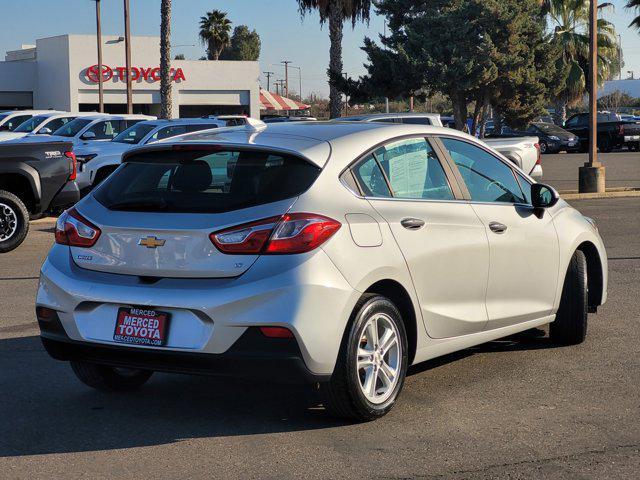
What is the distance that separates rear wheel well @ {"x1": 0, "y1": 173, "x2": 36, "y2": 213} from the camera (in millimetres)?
13923

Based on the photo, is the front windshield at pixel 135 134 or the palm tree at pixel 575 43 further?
the palm tree at pixel 575 43

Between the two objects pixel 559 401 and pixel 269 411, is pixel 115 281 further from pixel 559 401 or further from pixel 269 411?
pixel 559 401

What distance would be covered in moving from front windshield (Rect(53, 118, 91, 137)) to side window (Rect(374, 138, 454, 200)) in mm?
18626

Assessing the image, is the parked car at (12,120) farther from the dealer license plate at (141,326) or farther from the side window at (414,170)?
the dealer license plate at (141,326)

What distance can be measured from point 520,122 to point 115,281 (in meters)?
41.6

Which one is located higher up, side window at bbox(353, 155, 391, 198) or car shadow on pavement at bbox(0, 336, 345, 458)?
side window at bbox(353, 155, 391, 198)

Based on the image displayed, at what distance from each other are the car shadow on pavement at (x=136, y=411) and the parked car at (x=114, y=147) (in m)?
13.0

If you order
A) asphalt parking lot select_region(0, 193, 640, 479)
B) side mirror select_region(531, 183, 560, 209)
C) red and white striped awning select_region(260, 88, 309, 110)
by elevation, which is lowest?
asphalt parking lot select_region(0, 193, 640, 479)

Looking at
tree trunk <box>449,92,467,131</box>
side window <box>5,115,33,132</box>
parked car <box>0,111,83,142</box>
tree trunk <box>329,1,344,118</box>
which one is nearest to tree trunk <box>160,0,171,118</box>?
parked car <box>0,111,83,142</box>

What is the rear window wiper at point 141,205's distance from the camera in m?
5.63

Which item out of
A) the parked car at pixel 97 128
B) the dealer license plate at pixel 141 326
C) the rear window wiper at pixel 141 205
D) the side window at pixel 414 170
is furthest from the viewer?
the parked car at pixel 97 128

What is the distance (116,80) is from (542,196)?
2137 inches

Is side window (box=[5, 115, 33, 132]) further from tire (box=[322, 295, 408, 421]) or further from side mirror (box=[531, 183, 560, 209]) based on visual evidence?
tire (box=[322, 295, 408, 421])

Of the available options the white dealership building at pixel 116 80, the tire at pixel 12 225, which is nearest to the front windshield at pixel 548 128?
the white dealership building at pixel 116 80
